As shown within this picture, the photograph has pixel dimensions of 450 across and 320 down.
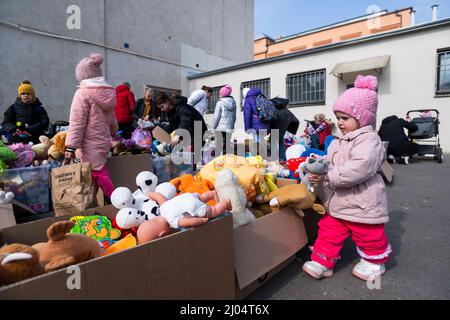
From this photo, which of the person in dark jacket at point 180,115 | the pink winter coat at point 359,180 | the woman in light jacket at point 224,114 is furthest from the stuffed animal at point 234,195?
the woman in light jacket at point 224,114

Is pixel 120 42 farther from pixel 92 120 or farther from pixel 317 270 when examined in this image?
pixel 317 270

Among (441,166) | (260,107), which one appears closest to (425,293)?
(260,107)

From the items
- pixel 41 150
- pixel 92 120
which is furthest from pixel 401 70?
pixel 41 150

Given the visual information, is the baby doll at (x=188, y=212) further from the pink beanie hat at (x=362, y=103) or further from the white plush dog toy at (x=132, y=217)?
the pink beanie hat at (x=362, y=103)

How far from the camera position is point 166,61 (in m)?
13.2

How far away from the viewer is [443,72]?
8.05 metres

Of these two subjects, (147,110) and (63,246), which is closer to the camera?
(63,246)

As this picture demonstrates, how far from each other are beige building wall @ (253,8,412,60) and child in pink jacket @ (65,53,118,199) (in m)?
21.7

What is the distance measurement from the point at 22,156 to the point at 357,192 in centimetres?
310

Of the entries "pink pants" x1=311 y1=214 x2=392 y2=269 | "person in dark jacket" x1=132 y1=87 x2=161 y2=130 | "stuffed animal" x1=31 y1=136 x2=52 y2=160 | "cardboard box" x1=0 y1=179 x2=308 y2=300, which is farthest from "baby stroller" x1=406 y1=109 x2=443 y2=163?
"stuffed animal" x1=31 y1=136 x2=52 y2=160

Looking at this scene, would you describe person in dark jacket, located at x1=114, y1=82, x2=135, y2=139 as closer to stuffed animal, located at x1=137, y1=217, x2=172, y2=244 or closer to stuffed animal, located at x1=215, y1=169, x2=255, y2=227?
stuffed animal, located at x1=215, y1=169, x2=255, y2=227

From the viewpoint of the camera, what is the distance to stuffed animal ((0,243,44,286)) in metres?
0.92

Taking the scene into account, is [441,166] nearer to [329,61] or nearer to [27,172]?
[329,61]
